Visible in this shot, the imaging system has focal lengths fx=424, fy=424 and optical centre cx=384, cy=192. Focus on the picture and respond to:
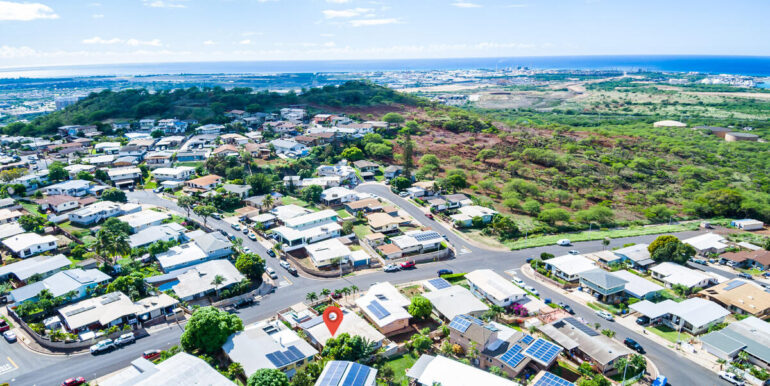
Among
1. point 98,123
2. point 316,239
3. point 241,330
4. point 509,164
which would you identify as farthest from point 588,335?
point 98,123

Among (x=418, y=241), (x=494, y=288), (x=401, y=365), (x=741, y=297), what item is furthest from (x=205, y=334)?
(x=741, y=297)

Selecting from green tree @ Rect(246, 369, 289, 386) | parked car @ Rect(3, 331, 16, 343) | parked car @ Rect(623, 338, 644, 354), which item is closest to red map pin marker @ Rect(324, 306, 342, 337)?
green tree @ Rect(246, 369, 289, 386)

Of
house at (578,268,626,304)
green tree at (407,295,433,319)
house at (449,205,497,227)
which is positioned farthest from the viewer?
house at (449,205,497,227)

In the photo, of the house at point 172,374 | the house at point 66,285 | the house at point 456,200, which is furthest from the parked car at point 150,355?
the house at point 456,200

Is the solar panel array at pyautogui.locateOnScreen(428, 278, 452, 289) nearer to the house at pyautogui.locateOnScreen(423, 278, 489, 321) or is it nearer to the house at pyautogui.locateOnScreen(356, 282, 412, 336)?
the house at pyautogui.locateOnScreen(423, 278, 489, 321)

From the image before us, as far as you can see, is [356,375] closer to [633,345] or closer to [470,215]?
[633,345]

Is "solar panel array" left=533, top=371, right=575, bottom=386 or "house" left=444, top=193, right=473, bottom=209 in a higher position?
"house" left=444, top=193, right=473, bottom=209

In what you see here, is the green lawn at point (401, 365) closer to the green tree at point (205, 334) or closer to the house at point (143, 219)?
the green tree at point (205, 334)
